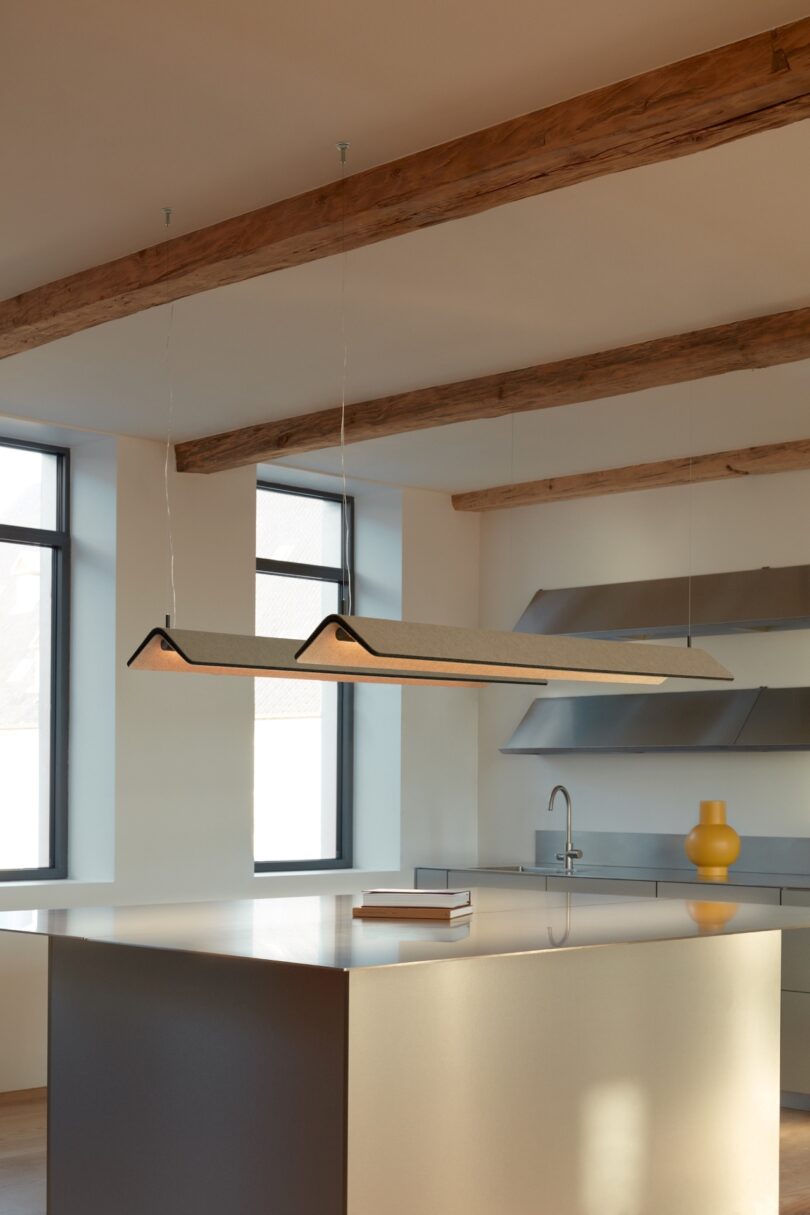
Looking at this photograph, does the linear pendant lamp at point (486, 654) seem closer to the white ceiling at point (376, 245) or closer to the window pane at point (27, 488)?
the white ceiling at point (376, 245)

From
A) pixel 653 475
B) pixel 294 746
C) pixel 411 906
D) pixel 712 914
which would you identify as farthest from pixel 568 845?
pixel 411 906

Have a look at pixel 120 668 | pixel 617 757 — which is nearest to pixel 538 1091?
pixel 120 668

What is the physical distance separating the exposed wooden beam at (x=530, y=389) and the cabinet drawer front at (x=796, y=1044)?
248 centimetres

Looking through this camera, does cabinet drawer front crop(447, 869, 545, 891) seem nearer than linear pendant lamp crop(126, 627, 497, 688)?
No

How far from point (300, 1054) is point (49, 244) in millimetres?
2304

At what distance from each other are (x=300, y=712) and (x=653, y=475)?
215 cm

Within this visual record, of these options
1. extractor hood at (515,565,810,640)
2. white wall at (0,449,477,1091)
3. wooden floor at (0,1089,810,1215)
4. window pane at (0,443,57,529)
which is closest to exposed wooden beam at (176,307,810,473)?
white wall at (0,449,477,1091)

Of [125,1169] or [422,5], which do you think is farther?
[125,1169]

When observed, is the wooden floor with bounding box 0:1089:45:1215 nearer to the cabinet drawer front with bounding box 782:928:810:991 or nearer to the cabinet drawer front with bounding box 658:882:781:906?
the cabinet drawer front with bounding box 658:882:781:906

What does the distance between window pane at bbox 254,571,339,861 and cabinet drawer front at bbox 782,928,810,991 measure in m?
2.57

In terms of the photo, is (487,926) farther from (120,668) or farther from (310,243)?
(120,668)

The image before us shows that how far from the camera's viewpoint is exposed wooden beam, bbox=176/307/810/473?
15.5 feet

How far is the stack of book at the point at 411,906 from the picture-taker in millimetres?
3984

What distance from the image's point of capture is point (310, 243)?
3695mm
